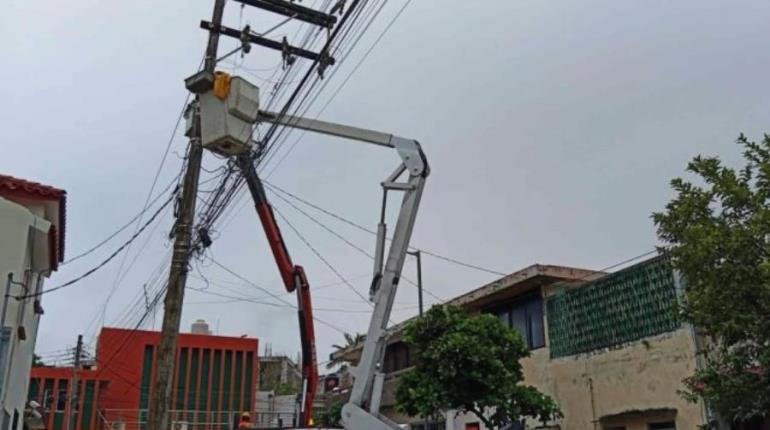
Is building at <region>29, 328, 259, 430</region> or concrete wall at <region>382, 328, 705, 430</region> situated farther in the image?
building at <region>29, 328, 259, 430</region>

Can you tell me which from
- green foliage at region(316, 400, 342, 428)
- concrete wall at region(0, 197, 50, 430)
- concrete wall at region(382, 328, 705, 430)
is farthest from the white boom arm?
concrete wall at region(382, 328, 705, 430)

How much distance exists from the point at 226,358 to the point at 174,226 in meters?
19.8

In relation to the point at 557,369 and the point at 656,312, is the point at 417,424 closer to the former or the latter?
the point at 557,369

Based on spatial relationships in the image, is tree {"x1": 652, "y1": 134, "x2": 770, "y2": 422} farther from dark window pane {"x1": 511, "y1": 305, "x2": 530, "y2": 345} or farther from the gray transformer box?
dark window pane {"x1": 511, "y1": 305, "x2": 530, "y2": 345}

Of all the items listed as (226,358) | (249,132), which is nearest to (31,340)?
(249,132)

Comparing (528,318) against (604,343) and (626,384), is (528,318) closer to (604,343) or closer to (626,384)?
(604,343)

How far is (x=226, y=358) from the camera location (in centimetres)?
3244

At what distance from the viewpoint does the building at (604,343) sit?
1395 cm

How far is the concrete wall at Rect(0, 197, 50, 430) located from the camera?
10398 millimetres

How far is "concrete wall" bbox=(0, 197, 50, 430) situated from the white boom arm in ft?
15.4

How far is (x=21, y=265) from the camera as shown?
34.7 ft

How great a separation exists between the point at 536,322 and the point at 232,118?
11.8 m

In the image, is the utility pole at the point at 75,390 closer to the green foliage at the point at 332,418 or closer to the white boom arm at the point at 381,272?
the green foliage at the point at 332,418

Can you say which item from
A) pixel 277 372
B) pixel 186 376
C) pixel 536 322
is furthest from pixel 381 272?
pixel 277 372
